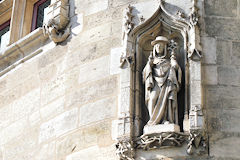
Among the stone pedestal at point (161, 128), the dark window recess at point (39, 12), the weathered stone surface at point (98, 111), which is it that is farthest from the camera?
the dark window recess at point (39, 12)

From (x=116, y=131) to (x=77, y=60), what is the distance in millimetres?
1716

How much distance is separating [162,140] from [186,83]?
95cm

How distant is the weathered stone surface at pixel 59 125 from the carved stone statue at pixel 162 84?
4.06 ft

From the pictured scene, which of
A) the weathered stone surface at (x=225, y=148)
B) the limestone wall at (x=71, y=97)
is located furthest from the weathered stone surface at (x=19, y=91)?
the weathered stone surface at (x=225, y=148)

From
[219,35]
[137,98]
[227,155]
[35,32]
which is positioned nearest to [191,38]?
[219,35]

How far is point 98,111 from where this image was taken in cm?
1077

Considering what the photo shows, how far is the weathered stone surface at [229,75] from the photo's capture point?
34.5 feet

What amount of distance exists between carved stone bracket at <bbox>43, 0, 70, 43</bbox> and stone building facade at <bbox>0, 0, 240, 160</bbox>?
18 millimetres

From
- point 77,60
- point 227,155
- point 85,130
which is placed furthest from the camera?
point 77,60

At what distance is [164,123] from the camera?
33.0ft

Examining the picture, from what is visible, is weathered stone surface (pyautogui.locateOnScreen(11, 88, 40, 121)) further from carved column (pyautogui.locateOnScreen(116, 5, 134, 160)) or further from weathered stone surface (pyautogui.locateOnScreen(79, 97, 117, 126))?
carved column (pyautogui.locateOnScreen(116, 5, 134, 160))

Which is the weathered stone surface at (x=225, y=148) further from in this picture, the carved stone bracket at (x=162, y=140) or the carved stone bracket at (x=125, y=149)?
the carved stone bracket at (x=125, y=149)

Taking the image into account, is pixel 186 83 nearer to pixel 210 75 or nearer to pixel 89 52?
pixel 210 75

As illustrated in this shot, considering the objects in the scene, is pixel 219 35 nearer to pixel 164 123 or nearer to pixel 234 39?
pixel 234 39
